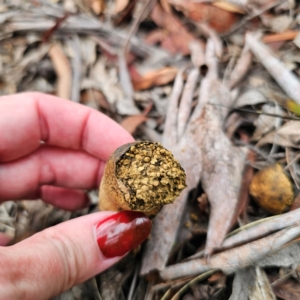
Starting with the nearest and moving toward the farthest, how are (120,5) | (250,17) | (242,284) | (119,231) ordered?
(119,231), (242,284), (250,17), (120,5)

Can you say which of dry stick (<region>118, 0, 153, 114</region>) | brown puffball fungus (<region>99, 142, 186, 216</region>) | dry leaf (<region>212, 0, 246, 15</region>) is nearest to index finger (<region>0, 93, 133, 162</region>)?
dry stick (<region>118, 0, 153, 114</region>)

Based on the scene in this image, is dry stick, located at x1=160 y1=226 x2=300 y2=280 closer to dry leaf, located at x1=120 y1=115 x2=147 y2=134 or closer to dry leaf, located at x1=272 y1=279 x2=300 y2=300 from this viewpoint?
dry leaf, located at x1=272 y1=279 x2=300 y2=300

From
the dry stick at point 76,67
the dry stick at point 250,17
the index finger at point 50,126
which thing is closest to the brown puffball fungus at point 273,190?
the index finger at point 50,126

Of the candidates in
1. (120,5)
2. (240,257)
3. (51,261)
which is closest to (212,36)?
(120,5)

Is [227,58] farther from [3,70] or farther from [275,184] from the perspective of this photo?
[3,70]

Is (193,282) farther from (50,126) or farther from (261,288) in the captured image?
(50,126)

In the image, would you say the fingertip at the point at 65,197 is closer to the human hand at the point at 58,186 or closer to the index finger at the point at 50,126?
the human hand at the point at 58,186
